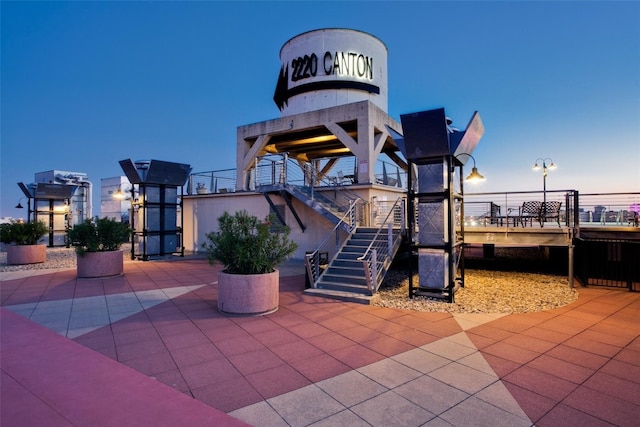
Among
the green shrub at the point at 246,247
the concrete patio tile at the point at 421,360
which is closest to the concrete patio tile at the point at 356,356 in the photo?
the concrete patio tile at the point at 421,360

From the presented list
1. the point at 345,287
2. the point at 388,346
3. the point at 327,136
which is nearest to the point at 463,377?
→ the point at 388,346

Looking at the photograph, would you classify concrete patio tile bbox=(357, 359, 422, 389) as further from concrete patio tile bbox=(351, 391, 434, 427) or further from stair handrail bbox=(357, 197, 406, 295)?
stair handrail bbox=(357, 197, 406, 295)

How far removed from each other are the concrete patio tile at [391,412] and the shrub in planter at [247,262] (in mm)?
4241

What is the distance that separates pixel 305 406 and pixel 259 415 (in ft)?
1.76

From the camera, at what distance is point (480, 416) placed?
3.83 m

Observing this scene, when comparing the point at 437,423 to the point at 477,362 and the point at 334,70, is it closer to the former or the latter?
the point at 477,362

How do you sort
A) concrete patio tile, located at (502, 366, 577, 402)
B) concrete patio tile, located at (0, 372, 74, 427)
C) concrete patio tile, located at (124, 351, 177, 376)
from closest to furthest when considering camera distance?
concrete patio tile, located at (0, 372, 74, 427)
concrete patio tile, located at (502, 366, 577, 402)
concrete patio tile, located at (124, 351, 177, 376)

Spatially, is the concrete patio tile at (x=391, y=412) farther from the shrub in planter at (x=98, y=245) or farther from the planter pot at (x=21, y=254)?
the planter pot at (x=21, y=254)

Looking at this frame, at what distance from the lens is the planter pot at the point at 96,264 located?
40.7ft

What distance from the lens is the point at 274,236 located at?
27.9 ft

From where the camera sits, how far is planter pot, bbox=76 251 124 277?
12391mm

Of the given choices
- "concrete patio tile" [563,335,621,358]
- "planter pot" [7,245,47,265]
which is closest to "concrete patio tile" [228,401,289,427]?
"concrete patio tile" [563,335,621,358]

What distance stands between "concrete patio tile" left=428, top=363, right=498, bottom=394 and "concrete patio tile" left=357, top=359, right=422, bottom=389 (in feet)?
1.07

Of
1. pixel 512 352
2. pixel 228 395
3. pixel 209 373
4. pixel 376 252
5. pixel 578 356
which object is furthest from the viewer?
pixel 376 252
